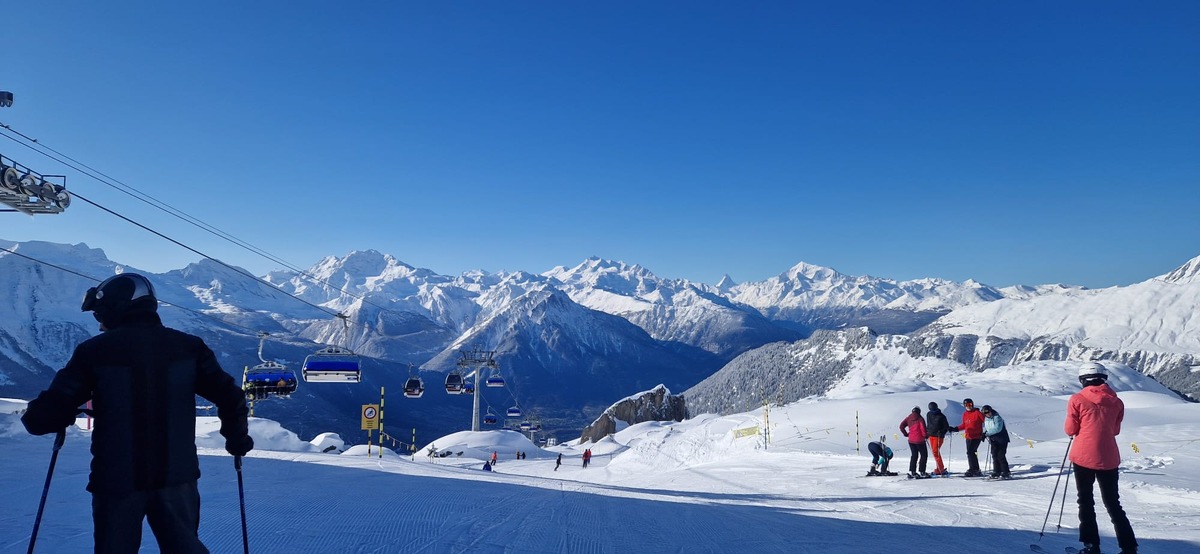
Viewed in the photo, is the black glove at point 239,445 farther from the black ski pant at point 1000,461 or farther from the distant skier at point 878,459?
the distant skier at point 878,459

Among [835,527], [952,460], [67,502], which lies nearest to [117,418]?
[67,502]

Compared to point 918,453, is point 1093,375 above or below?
above

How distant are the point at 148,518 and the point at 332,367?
31240 millimetres

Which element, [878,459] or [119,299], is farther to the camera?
[878,459]

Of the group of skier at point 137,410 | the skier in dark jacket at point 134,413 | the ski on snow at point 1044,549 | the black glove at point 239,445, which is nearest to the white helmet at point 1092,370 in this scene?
the ski on snow at point 1044,549

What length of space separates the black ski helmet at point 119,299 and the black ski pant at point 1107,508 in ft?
26.8

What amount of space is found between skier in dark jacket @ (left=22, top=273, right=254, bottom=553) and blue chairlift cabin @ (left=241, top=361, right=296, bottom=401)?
3000 centimetres

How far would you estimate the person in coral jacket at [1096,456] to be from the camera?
660cm

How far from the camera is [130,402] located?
3826 millimetres

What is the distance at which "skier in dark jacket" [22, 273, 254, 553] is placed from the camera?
12.4 ft

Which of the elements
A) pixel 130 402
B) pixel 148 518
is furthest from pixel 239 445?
pixel 130 402

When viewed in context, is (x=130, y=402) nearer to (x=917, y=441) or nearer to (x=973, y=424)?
(x=917, y=441)

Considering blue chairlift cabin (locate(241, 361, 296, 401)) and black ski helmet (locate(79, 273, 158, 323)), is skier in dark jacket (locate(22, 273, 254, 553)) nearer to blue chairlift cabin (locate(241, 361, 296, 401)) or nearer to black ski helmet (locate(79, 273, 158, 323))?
black ski helmet (locate(79, 273, 158, 323))

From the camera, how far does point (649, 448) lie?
42.9 metres
